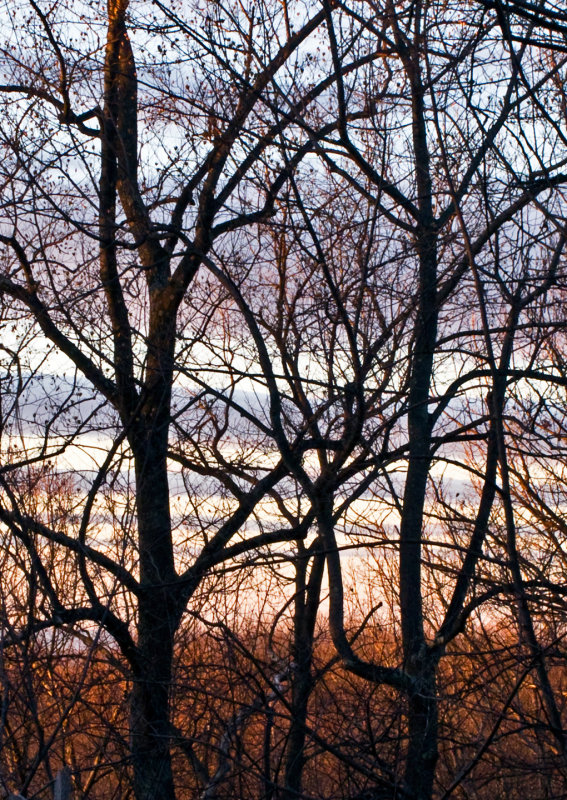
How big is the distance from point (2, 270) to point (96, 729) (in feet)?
13.0

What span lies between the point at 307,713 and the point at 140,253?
15.1 ft

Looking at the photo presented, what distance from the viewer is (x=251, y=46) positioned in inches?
166

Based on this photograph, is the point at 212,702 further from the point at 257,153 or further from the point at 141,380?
the point at 257,153

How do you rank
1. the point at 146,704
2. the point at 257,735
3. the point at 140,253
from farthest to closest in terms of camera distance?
the point at 140,253 → the point at 257,735 → the point at 146,704

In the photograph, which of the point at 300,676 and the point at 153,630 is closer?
the point at 300,676

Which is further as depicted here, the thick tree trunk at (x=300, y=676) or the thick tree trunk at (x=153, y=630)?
the thick tree trunk at (x=153, y=630)

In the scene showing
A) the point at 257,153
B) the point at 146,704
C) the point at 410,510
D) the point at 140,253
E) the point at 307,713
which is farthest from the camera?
the point at 140,253

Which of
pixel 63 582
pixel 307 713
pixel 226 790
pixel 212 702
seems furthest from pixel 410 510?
pixel 63 582

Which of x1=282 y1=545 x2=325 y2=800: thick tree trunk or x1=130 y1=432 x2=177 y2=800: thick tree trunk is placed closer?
x1=282 y1=545 x2=325 y2=800: thick tree trunk

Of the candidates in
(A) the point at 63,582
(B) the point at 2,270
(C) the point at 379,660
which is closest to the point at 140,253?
(B) the point at 2,270

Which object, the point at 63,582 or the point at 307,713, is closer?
the point at 307,713

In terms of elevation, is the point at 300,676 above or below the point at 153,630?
below

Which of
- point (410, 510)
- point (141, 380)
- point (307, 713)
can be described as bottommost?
point (307, 713)

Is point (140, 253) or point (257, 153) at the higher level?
point (140, 253)
